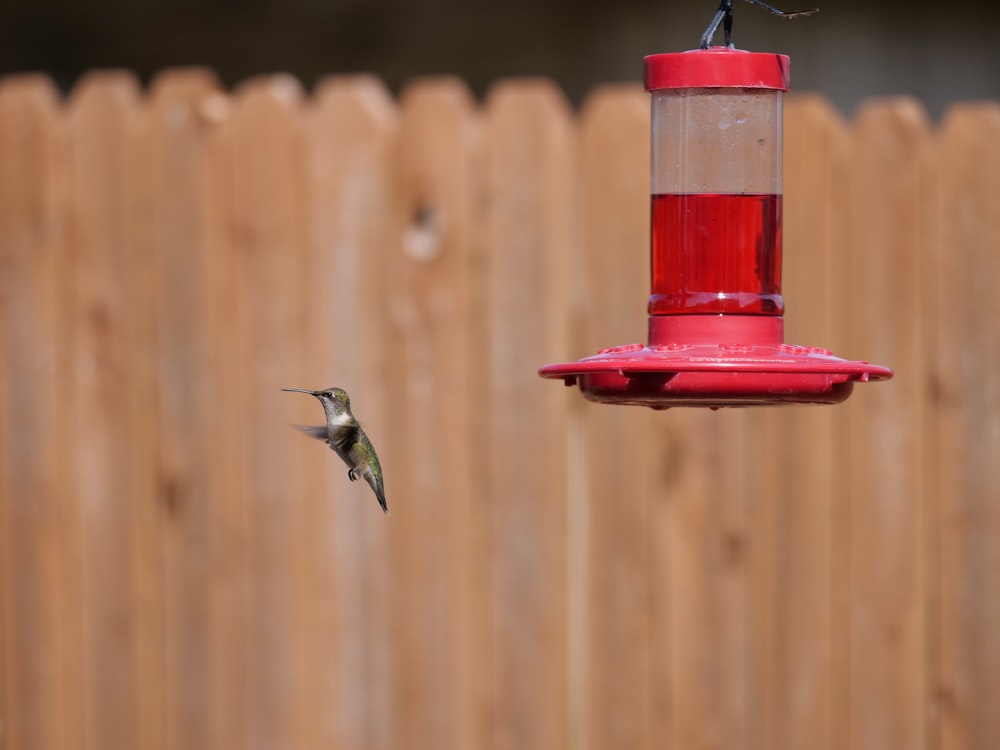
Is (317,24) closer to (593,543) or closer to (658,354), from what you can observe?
(593,543)

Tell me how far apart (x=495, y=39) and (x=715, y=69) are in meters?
4.24

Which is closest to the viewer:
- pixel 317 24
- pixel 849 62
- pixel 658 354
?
pixel 658 354

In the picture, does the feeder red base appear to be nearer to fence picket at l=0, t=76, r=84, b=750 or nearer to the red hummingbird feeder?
the red hummingbird feeder

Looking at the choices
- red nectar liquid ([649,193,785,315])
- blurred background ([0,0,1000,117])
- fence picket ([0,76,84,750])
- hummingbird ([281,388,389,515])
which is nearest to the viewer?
red nectar liquid ([649,193,785,315])

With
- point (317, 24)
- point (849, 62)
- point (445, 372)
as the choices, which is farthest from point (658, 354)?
point (317, 24)

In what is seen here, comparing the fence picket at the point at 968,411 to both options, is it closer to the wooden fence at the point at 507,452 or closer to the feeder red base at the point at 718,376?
the wooden fence at the point at 507,452

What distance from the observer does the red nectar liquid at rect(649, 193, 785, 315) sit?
2654 millimetres

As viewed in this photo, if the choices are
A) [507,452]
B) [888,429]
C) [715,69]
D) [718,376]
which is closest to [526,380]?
[507,452]

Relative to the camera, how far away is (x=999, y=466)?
3812 mm

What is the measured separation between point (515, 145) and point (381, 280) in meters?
0.47

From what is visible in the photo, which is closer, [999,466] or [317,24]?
[999,466]

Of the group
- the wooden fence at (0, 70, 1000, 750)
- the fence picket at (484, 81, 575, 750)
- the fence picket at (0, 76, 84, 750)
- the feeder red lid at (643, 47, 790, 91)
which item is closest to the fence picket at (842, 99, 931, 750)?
the wooden fence at (0, 70, 1000, 750)

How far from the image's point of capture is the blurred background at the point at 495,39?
19.9 feet

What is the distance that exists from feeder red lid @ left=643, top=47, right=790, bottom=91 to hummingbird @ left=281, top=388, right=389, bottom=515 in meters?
0.89
